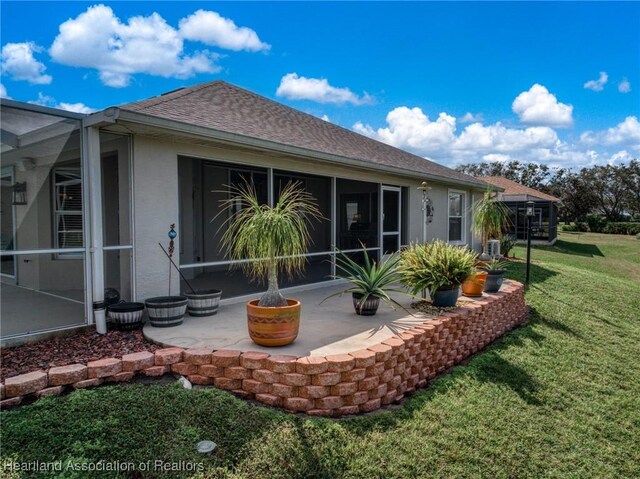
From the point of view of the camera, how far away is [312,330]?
5.07 metres

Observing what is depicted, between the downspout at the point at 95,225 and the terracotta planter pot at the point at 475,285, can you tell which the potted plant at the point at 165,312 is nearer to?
the downspout at the point at 95,225

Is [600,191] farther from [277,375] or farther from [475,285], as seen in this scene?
[277,375]

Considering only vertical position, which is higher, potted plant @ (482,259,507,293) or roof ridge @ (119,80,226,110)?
roof ridge @ (119,80,226,110)

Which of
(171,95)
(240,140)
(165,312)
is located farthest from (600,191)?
(165,312)

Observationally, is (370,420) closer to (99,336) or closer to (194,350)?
(194,350)

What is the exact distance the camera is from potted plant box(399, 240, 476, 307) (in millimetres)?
5949

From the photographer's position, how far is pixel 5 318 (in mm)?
5406

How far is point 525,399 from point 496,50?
14002 mm

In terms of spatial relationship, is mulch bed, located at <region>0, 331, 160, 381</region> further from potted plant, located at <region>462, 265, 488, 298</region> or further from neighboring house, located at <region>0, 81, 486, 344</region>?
potted plant, located at <region>462, 265, 488, 298</region>

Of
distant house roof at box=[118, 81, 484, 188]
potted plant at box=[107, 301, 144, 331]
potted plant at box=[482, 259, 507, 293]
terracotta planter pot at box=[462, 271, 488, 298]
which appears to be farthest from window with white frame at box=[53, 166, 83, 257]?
potted plant at box=[482, 259, 507, 293]

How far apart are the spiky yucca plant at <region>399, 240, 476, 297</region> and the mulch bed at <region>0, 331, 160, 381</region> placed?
12.4 ft

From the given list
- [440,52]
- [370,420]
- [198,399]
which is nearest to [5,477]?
[198,399]

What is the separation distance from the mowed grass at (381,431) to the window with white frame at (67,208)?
380 centimetres

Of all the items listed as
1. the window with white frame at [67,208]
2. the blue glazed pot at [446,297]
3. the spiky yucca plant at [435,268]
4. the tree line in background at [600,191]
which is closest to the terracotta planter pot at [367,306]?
the spiky yucca plant at [435,268]
